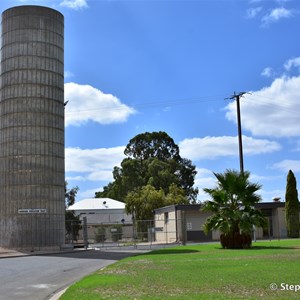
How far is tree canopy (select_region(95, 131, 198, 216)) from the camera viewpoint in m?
80.9

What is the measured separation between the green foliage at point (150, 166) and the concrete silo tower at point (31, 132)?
4095 centimetres

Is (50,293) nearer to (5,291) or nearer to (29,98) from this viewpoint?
(5,291)

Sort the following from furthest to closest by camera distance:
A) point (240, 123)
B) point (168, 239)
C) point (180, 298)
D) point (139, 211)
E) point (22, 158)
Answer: point (139, 211), point (168, 239), point (240, 123), point (22, 158), point (180, 298)

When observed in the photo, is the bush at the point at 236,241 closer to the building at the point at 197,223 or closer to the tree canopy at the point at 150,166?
the building at the point at 197,223

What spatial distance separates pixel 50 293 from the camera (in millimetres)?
13156

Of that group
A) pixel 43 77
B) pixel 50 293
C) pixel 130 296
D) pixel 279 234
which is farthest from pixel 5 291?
pixel 279 234

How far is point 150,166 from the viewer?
3132 inches

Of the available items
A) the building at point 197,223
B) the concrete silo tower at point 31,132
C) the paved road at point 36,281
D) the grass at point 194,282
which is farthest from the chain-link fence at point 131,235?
the grass at point 194,282

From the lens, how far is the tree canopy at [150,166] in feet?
265

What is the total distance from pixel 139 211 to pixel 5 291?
160 ft

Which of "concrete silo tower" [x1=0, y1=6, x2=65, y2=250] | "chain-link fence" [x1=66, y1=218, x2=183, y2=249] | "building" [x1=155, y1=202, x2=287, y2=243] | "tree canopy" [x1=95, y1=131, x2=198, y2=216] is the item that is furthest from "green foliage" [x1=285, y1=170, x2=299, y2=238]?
"tree canopy" [x1=95, y1=131, x2=198, y2=216]

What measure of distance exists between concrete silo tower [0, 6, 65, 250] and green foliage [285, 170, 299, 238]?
22009 millimetres

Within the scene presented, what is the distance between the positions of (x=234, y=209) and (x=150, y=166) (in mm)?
50228

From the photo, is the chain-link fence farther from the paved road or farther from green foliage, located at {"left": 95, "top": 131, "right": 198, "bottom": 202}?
the paved road
